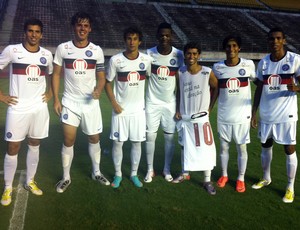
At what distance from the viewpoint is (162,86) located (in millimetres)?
4539

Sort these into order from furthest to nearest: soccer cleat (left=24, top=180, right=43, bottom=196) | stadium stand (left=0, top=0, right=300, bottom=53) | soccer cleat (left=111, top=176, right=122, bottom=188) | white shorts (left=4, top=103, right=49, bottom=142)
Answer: stadium stand (left=0, top=0, right=300, bottom=53) → soccer cleat (left=111, top=176, right=122, bottom=188) → soccer cleat (left=24, top=180, right=43, bottom=196) → white shorts (left=4, top=103, right=49, bottom=142)

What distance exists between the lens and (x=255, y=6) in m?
Answer: 36.0

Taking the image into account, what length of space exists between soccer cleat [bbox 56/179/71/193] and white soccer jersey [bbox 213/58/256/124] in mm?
2527

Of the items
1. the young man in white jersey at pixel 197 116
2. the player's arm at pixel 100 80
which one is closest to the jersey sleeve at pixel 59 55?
the player's arm at pixel 100 80

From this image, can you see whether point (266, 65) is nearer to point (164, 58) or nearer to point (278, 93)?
point (278, 93)

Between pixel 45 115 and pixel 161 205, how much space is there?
202 centimetres

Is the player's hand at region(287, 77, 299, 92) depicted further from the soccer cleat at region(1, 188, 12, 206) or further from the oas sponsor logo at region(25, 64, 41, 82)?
the soccer cleat at region(1, 188, 12, 206)

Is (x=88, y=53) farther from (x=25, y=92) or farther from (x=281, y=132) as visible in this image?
(x=281, y=132)

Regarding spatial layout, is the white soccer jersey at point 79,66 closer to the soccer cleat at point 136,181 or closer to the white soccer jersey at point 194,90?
the white soccer jersey at point 194,90

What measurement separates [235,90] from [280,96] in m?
0.61

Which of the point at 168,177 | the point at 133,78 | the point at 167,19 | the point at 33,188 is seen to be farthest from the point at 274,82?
the point at 167,19

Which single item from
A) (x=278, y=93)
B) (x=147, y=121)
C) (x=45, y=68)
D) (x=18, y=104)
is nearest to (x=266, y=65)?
(x=278, y=93)

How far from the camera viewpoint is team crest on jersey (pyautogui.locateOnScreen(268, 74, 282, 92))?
4162mm

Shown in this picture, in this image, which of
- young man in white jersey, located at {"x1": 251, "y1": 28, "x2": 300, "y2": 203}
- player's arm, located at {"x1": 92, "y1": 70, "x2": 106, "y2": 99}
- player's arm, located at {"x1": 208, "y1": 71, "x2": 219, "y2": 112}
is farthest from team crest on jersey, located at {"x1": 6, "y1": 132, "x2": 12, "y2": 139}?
young man in white jersey, located at {"x1": 251, "y1": 28, "x2": 300, "y2": 203}
